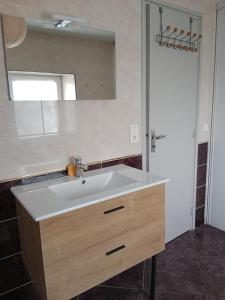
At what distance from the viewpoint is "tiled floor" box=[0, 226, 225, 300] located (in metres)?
1.75

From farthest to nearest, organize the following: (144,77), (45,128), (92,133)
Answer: (144,77) < (92,133) < (45,128)

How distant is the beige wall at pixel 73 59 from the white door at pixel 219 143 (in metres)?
1.29

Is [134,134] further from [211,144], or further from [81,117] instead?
[211,144]

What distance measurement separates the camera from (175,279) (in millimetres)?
1943

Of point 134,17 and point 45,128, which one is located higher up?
point 134,17

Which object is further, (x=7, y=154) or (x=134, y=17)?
(x=134, y=17)

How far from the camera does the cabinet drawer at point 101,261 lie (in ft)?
3.86

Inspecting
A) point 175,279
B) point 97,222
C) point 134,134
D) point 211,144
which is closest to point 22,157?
point 97,222

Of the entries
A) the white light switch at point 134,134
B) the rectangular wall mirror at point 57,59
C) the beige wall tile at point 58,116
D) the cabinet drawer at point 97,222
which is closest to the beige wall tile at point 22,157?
the beige wall tile at point 58,116

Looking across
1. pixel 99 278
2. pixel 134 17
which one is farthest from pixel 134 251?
pixel 134 17

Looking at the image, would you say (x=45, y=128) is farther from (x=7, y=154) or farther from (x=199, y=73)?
(x=199, y=73)

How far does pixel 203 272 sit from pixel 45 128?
174 centimetres

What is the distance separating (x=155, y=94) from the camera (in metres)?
2.06

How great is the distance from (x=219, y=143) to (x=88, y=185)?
1.62 m
